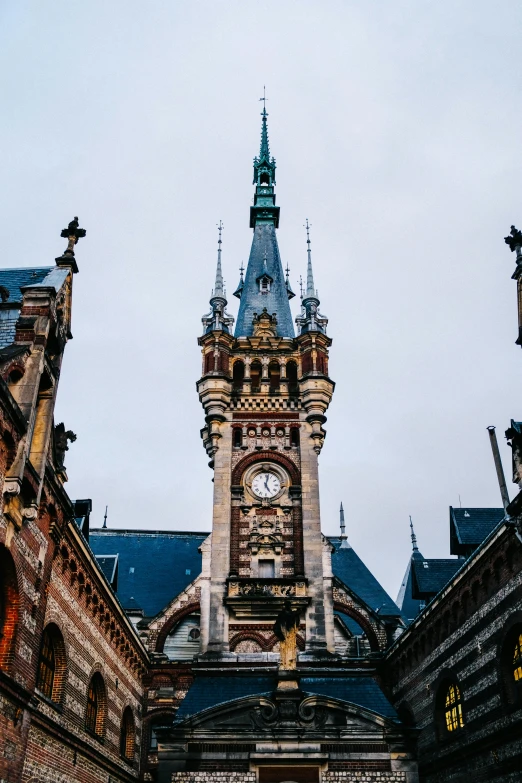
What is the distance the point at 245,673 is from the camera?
27.7 metres

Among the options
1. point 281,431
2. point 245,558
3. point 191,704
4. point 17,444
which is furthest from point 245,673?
point 17,444

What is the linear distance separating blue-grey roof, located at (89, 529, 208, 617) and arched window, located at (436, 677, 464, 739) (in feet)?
48.7

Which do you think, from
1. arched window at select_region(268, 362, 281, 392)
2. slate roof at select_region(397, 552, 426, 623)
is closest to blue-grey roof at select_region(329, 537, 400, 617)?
slate roof at select_region(397, 552, 426, 623)

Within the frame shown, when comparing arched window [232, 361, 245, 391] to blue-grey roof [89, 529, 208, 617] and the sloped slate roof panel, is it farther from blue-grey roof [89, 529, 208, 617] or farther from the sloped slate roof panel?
the sloped slate roof panel

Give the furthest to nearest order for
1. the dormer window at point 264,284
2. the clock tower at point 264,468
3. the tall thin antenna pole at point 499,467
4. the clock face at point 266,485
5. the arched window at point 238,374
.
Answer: the dormer window at point 264,284
the arched window at point 238,374
the clock face at point 266,485
the clock tower at point 264,468
the tall thin antenna pole at point 499,467

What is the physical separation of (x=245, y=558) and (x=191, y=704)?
26.0 ft

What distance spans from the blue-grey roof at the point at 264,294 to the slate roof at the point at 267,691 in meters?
18.1

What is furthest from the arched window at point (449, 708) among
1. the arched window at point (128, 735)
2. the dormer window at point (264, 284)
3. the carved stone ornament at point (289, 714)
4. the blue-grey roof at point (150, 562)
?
the dormer window at point (264, 284)

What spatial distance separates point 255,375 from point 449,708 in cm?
1794

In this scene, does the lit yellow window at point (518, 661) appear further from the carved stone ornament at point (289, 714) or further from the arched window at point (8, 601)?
the arched window at point (8, 601)

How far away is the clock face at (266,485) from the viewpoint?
33.8 m

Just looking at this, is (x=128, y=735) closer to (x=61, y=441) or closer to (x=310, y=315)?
(x=61, y=441)

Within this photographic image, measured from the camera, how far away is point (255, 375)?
36.3 metres

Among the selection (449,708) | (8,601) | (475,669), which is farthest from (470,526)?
(8,601)
